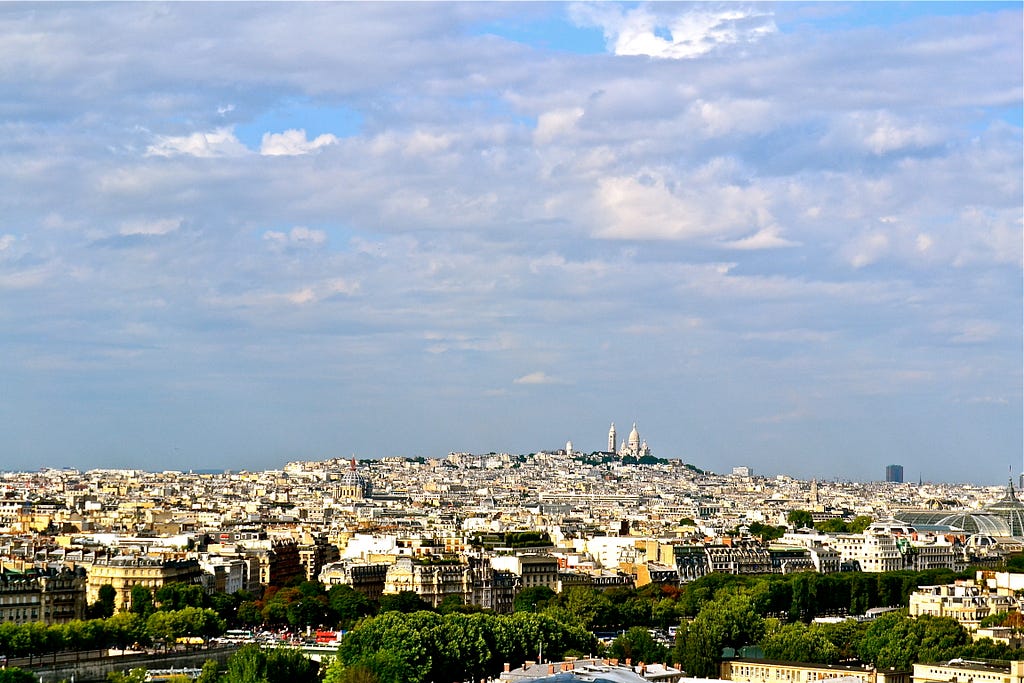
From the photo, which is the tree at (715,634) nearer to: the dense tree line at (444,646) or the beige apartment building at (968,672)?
the dense tree line at (444,646)

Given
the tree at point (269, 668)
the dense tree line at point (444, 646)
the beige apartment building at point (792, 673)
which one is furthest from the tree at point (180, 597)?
the beige apartment building at point (792, 673)

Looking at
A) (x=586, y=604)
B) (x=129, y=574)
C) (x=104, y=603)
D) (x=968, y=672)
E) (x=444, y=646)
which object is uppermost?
(x=129, y=574)

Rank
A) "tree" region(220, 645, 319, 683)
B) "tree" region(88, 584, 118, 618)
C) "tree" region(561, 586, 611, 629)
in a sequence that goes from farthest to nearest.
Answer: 1. "tree" region(561, 586, 611, 629)
2. "tree" region(88, 584, 118, 618)
3. "tree" region(220, 645, 319, 683)

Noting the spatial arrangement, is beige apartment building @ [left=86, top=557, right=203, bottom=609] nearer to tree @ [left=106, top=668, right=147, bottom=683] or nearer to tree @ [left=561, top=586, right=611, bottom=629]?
tree @ [left=561, top=586, right=611, bottom=629]

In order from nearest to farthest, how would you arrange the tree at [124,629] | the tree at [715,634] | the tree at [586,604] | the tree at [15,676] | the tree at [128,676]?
the tree at [15,676], the tree at [128,676], the tree at [715,634], the tree at [124,629], the tree at [586,604]

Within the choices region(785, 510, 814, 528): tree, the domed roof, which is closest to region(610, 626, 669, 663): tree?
region(785, 510, 814, 528): tree

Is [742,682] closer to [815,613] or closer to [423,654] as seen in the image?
[423,654]

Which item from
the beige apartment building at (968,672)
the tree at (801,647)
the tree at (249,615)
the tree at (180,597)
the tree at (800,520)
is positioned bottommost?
the beige apartment building at (968,672)

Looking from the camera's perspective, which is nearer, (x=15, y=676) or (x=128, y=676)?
(x=15, y=676)

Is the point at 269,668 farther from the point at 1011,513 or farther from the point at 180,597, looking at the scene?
the point at 1011,513

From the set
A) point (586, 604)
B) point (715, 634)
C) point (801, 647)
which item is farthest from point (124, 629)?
point (801, 647)

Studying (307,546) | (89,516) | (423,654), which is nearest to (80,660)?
(423,654)

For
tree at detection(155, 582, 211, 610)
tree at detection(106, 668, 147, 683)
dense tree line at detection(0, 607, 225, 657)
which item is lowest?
tree at detection(106, 668, 147, 683)
